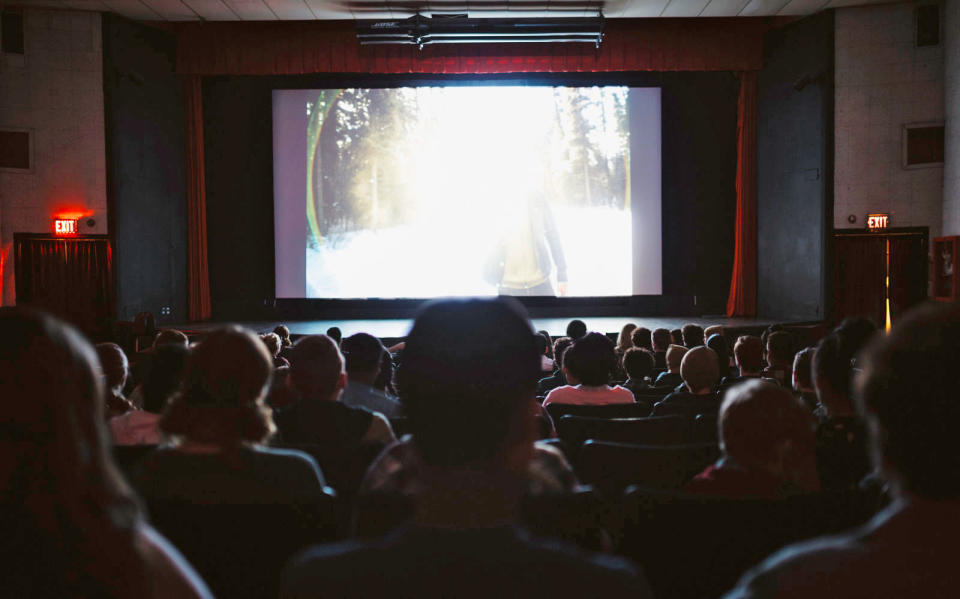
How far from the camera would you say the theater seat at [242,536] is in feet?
4.95

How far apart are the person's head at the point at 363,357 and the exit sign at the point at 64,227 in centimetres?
827

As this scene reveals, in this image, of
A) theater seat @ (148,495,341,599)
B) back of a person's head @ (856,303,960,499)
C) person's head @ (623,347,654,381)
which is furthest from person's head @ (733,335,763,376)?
back of a person's head @ (856,303,960,499)

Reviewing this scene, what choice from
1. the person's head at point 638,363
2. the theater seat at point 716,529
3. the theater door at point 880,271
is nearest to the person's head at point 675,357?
the person's head at point 638,363

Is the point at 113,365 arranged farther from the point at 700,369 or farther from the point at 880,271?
the point at 880,271

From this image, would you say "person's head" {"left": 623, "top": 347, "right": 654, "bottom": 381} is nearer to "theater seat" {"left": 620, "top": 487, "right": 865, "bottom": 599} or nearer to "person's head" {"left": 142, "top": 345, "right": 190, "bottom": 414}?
"person's head" {"left": 142, "top": 345, "right": 190, "bottom": 414}

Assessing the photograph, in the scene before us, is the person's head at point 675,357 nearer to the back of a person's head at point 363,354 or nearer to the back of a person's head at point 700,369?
the back of a person's head at point 700,369

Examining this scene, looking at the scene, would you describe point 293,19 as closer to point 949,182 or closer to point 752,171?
point 752,171

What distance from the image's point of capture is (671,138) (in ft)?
39.9

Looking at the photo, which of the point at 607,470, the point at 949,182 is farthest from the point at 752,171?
the point at 607,470

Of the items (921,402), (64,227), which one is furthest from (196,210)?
(921,402)

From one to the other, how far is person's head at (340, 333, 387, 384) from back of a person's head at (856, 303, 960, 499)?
2.50m

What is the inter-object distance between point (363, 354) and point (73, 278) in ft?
Answer: 27.7

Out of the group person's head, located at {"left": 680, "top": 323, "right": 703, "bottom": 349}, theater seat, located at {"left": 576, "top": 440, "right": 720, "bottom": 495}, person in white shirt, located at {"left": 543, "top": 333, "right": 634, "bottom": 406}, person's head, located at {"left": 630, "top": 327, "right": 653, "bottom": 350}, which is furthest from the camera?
person's head, located at {"left": 630, "top": 327, "right": 653, "bottom": 350}

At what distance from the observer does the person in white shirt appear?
11.5ft
